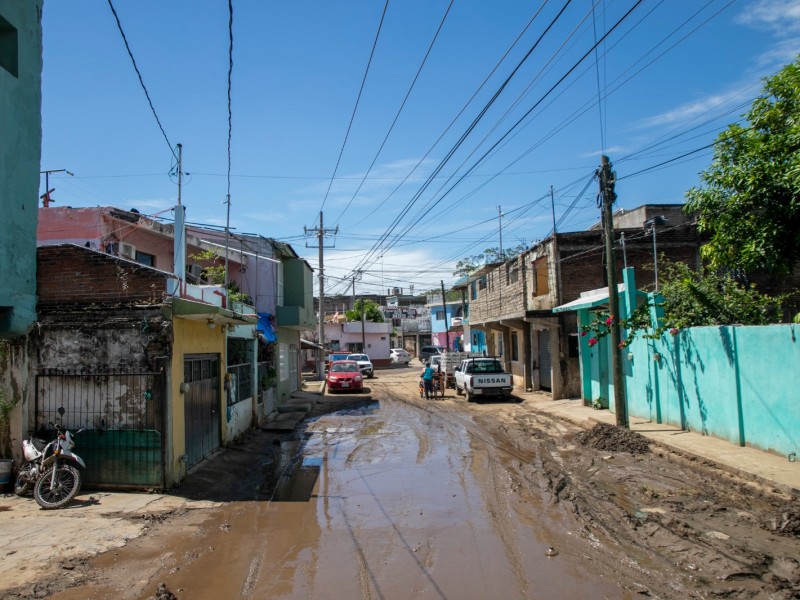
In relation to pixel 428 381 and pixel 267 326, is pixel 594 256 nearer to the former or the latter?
pixel 428 381

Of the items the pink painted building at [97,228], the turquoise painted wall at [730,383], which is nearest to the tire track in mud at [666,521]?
the turquoise painted wall at [730,383]

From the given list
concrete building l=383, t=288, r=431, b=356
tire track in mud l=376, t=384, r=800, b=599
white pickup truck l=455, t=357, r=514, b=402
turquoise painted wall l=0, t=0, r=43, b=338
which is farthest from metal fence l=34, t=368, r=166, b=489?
concrete building l=383, t=288, r=431, b=356

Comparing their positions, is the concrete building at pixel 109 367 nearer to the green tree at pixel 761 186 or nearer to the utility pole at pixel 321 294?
the green tree at pixel 761 186

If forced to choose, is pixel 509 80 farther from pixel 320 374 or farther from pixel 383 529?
pixel 320 374

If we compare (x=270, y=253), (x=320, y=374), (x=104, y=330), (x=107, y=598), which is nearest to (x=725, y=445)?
(x=107, y=598)

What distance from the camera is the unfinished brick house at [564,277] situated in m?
22.1

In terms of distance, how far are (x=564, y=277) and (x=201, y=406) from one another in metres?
15.9

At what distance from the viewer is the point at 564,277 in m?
22.5

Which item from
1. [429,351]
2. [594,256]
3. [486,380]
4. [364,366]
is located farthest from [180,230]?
[429,351]

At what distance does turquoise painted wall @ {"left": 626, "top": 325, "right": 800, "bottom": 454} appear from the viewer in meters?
9.37

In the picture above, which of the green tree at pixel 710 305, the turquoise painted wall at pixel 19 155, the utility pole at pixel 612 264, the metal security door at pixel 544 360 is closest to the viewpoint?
the turquoise painted wall at pixel 19 155

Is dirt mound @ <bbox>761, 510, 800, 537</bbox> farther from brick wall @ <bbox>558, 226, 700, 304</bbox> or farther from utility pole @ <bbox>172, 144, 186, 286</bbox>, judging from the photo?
brick wall @ <bbox>558, 226, 700, 304</bbox>

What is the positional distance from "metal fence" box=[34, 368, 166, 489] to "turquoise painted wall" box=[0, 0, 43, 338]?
5.14 m

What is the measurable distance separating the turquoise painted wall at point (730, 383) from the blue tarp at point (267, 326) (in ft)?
43.2
